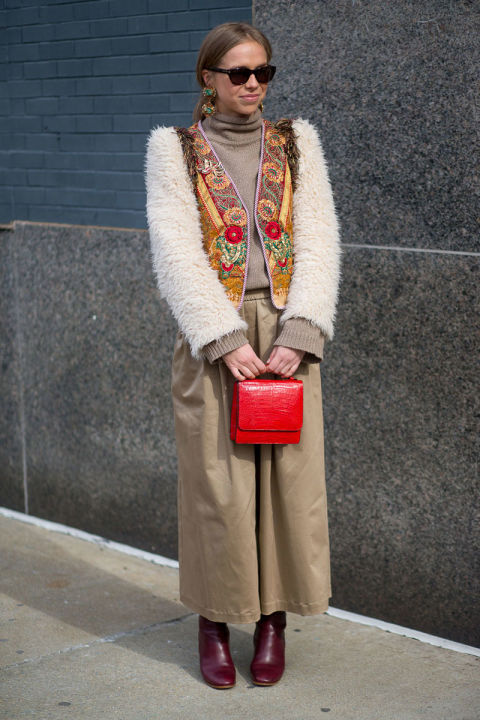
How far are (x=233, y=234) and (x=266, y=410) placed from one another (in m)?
0.58

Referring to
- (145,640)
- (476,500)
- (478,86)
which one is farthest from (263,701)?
(478,86)

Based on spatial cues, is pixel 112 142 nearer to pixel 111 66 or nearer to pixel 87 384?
pixel 111 66

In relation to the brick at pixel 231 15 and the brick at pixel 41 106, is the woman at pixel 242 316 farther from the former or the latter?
the brick at pixel 41 106

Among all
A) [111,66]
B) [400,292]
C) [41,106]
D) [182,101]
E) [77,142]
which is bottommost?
[400,292]

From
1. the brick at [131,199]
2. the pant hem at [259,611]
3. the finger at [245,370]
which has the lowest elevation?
the pant hem at [259,611]

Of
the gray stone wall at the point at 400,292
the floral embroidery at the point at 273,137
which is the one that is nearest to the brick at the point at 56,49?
the gray stone wall at the point at 400,292

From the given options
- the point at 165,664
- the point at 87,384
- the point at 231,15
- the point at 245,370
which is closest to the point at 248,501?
the point at 245,370

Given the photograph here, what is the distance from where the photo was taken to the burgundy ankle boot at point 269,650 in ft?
11.7

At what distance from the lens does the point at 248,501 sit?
11.2ft

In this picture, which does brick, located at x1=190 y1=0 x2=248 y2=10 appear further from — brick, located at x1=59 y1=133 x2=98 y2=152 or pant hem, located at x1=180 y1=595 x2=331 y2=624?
pant hem, located at x1=180 y1=595 x2=331 y2=624

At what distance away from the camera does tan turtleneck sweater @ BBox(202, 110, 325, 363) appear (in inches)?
132

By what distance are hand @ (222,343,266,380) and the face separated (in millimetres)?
771

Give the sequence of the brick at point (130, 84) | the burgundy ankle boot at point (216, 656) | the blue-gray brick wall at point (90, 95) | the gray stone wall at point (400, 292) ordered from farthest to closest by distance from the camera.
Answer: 1. the brick at point (130, 84)
2. the blue-gray brick wall at point (90, 95)
3. the gray stone wall at point (400, 292)
4. the burgundy ankle boot at point (216, 656)

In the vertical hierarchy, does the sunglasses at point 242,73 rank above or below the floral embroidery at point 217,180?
above
